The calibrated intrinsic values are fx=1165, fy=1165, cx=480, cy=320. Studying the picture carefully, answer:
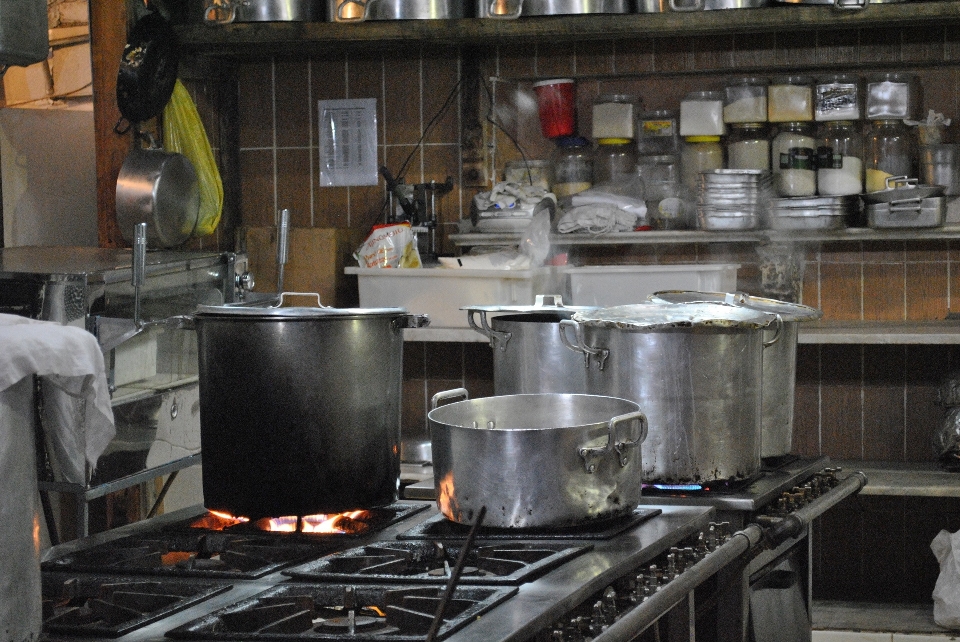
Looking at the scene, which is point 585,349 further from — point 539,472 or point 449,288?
point 449,288

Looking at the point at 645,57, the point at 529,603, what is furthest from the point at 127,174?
the point at 529,603

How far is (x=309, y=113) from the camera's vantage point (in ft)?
15.2

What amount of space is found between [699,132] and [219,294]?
1787 millimetres

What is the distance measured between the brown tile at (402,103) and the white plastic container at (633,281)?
39.7 inches

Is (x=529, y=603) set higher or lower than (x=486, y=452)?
lower

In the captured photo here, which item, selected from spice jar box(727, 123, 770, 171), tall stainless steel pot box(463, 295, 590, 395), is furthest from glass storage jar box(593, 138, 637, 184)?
tall stainless steel pot box(463, 295, 590, 395)

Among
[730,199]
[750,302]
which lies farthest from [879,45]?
[750,302]

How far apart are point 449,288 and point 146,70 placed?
1276 millimetres

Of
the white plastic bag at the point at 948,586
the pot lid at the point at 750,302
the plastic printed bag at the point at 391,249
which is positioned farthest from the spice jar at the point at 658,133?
the pot lid at the point at 750,302

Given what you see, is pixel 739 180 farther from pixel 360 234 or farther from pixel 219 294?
pixel 219 294

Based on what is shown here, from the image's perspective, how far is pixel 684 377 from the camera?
6.62 ft

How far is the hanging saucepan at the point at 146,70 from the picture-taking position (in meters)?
3.93

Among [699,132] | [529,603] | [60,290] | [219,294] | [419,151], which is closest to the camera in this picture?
[529,603]

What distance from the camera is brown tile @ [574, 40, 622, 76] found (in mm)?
4324
